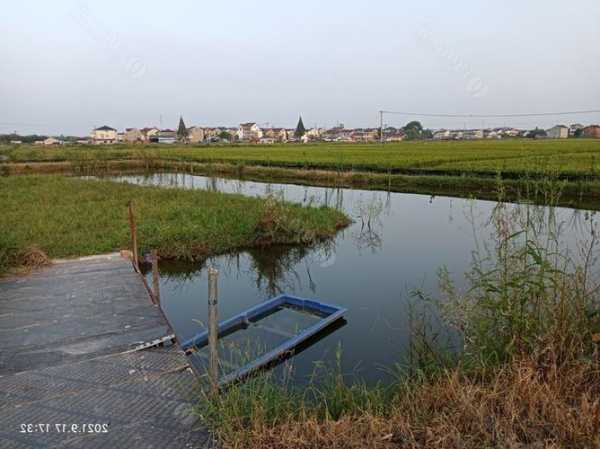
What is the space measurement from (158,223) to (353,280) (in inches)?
163

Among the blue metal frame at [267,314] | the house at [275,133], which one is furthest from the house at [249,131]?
the blue metal frame at [267,314]

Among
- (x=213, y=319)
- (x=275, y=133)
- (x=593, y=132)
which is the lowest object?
(x=213, y=319)

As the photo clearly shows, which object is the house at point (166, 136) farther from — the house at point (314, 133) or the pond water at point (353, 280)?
the pond water at point (353, 280)

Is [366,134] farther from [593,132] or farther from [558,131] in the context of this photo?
[593,132]

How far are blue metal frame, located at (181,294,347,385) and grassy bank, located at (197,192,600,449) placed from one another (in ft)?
2.47

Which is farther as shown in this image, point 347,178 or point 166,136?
point 166,136

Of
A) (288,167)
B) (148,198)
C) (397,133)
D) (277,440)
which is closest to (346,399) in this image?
(277,440)

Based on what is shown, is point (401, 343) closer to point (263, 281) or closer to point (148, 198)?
point (263, 281)

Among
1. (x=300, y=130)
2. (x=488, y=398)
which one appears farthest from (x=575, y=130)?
(x=488, y=398)

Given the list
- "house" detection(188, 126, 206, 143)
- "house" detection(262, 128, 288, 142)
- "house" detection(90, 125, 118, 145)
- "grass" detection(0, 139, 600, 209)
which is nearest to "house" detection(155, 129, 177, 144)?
"house" detection(188, 126, 206, 143)

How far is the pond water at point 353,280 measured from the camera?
4.30 metres

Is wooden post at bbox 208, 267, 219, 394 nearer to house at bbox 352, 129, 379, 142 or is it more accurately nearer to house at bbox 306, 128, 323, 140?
house at bbox 352, 129, 379, 142

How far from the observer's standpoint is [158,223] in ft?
27.4

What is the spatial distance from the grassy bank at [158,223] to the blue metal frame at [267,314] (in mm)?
2606
